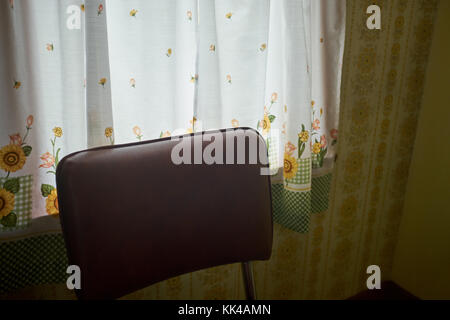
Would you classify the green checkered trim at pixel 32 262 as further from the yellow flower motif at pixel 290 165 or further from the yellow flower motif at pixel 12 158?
the yellow flower motif at pixel 290 165

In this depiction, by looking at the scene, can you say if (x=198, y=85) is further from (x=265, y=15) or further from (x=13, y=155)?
(x=13, y=155)

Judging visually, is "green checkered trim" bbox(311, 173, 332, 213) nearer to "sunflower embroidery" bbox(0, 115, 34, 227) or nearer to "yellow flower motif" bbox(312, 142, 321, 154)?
"yellow flower motif" bbox(312, 142, 321, 154)

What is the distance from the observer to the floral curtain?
0.96 meters

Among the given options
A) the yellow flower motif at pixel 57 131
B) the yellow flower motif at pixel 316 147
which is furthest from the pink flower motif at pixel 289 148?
the yellow flower motif at pixel 57 131

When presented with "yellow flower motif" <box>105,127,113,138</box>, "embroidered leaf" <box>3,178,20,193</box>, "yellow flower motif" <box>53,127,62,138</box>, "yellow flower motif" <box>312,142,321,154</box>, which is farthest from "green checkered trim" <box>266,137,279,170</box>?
"embroidered leaf" <box>3,178,20,193</box>

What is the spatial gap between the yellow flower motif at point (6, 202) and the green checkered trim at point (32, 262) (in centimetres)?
9

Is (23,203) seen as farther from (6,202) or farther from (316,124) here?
(316,124)

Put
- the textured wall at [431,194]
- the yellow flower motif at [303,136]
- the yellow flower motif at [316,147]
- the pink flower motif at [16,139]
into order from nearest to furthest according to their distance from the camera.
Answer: the pink flower motif at [16,139], the yellow flower motif at [303,136], the yellow flower motif at [316,147], the textured wall at [431,194]

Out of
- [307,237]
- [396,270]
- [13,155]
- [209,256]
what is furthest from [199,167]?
[396,270]

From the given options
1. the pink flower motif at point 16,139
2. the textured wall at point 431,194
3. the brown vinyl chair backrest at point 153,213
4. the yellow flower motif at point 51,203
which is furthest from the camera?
the textured wall at point 431,194

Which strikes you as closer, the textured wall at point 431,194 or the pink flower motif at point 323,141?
the pink flower motif at point 323,141

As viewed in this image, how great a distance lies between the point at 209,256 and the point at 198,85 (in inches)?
19.9

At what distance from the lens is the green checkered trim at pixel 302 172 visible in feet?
4.35

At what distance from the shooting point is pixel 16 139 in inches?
38.1
